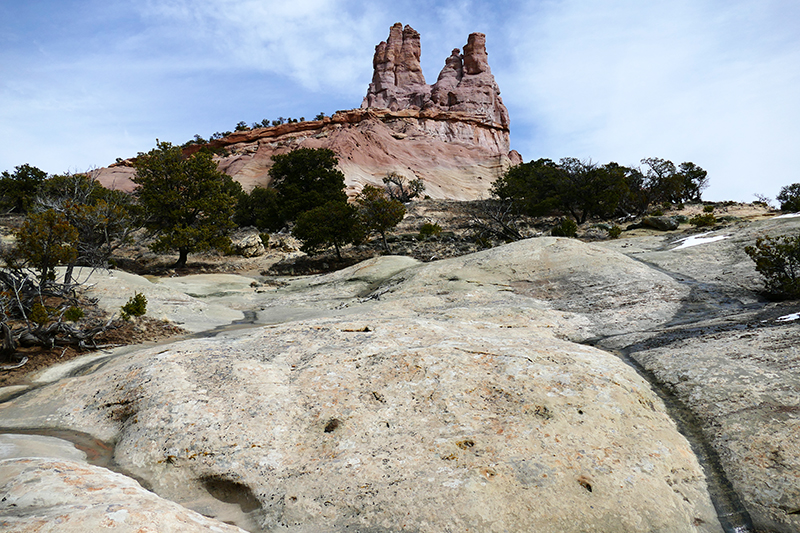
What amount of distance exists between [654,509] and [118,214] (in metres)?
21.1

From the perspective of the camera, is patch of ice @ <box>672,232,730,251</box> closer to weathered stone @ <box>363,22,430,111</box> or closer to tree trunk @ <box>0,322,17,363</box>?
tree trunk @ <box>0,322,17,363</box>

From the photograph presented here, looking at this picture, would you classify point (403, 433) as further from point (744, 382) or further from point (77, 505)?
point (744, 382)

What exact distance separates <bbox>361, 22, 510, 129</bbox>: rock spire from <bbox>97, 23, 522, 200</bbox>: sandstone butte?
0.90 ft

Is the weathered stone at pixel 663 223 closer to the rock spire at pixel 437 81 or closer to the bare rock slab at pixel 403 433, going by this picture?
the bare rock slab at pixel 403 433

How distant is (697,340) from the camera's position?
6.30 meters

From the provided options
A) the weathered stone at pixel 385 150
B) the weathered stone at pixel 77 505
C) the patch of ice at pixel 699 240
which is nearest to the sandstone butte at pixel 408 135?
the weathered stone at pixel 385 150

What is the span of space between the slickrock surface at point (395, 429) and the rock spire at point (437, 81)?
116064 mm

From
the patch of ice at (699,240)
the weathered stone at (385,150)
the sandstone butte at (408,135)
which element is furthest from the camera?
the sandstone butte at (408,135)

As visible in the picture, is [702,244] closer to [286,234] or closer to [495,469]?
[495,469]

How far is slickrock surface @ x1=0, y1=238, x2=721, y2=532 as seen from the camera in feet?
11.8

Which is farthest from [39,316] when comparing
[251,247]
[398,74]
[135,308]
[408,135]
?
[398,74]

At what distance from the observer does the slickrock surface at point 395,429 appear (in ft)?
11.8

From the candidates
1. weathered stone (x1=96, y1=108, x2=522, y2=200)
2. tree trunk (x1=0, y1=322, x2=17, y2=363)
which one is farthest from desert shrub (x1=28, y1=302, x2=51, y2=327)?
weathered stone (x1=96, y1=108, x2=522, y2=200)

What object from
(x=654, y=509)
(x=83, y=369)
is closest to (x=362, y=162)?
(x=83, y=369)
